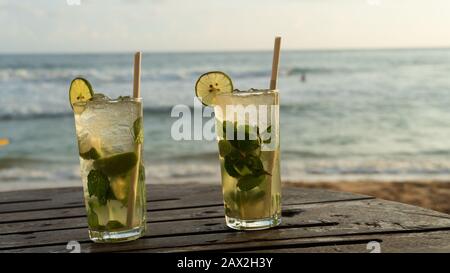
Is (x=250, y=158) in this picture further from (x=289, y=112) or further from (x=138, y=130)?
(x=289, y=112)

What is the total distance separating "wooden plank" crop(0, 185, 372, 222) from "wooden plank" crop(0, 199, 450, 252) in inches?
5.4

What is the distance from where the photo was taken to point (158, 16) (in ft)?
48.8

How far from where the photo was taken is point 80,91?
1.47 metres

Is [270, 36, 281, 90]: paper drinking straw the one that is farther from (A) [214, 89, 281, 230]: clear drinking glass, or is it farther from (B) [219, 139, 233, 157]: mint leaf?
(B) [219, 139, 233, 157]: mint leaf

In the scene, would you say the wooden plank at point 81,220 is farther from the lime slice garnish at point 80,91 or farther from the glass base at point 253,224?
the lime slice garnish at point 80,91

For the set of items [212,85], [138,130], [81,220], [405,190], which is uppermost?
[212,85]

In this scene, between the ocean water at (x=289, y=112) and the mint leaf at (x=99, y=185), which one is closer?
the mint leaf at (x=99, y=185)

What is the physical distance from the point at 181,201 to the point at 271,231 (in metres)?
0.42

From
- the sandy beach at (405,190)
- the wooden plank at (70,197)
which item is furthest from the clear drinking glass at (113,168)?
the sandy beach at (405,190)

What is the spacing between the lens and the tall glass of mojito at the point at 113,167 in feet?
4.53

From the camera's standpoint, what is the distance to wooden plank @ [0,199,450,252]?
53.0 inches

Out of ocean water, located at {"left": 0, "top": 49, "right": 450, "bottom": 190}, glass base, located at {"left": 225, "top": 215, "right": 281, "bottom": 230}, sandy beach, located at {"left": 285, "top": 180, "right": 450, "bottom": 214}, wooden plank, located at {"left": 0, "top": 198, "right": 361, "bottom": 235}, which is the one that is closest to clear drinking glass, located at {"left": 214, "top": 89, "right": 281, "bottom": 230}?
glass base, located at {"left": 225, "top": 215, "right": 281, "bottom": 230}

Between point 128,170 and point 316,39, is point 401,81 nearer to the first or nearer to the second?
point 316,39

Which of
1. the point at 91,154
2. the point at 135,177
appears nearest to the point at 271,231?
the point at 135,177
